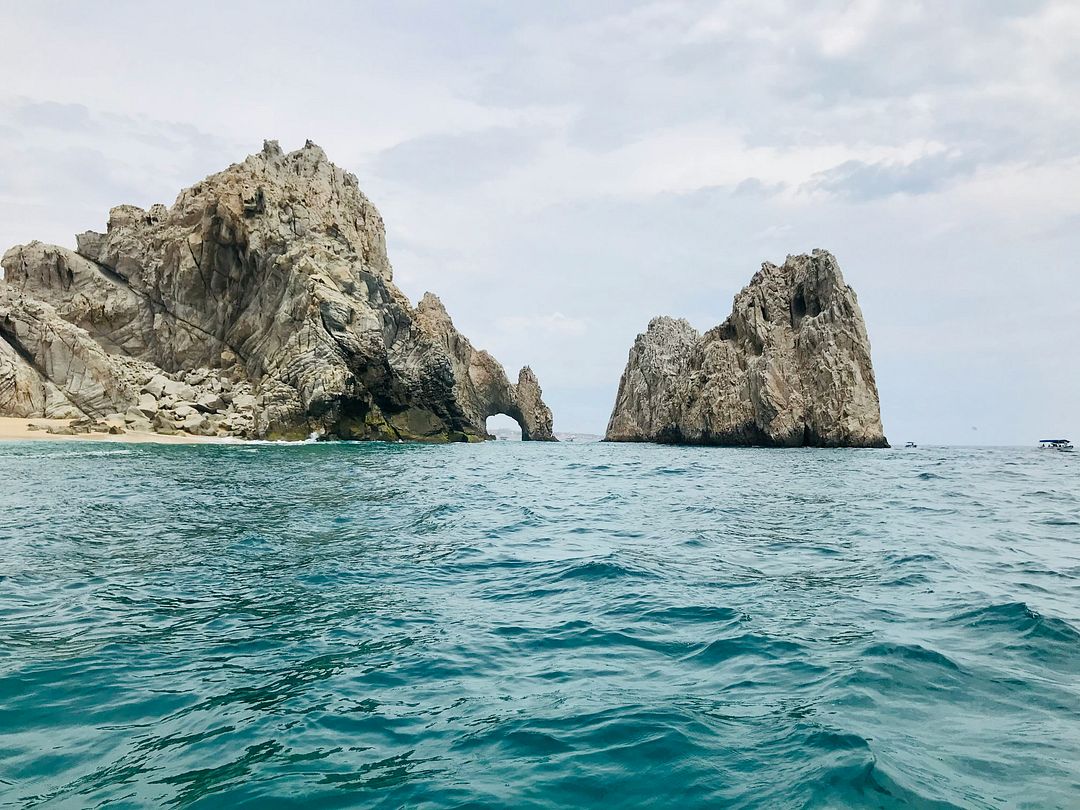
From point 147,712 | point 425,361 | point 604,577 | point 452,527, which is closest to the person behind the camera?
point 147,712

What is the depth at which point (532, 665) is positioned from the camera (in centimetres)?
673

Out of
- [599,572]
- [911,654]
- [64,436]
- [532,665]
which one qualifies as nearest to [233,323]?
[64,436]

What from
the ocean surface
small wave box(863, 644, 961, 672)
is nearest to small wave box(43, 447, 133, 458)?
the ocean surface

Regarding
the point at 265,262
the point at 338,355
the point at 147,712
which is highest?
the point at 265,262

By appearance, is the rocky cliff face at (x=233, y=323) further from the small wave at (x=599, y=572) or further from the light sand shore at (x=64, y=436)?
the small wave at (x=599, y=572)

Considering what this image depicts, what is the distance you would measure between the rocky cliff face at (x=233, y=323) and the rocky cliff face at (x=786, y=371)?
31.5m

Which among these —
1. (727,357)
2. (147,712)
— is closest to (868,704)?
(147,712)

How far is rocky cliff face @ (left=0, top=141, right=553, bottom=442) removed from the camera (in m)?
52.6

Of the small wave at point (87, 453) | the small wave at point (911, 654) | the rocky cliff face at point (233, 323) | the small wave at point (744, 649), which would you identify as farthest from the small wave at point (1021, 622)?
the rocky cliff face at point (233, 323)

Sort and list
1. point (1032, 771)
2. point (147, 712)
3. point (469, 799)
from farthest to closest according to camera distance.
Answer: point (147, 712), point (1032, 771), point (469, 799)

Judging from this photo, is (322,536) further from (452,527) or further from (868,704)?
(868,704)

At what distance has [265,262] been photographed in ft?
214

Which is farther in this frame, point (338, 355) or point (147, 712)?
point (338, 355)

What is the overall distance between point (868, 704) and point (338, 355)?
57.8 metres
